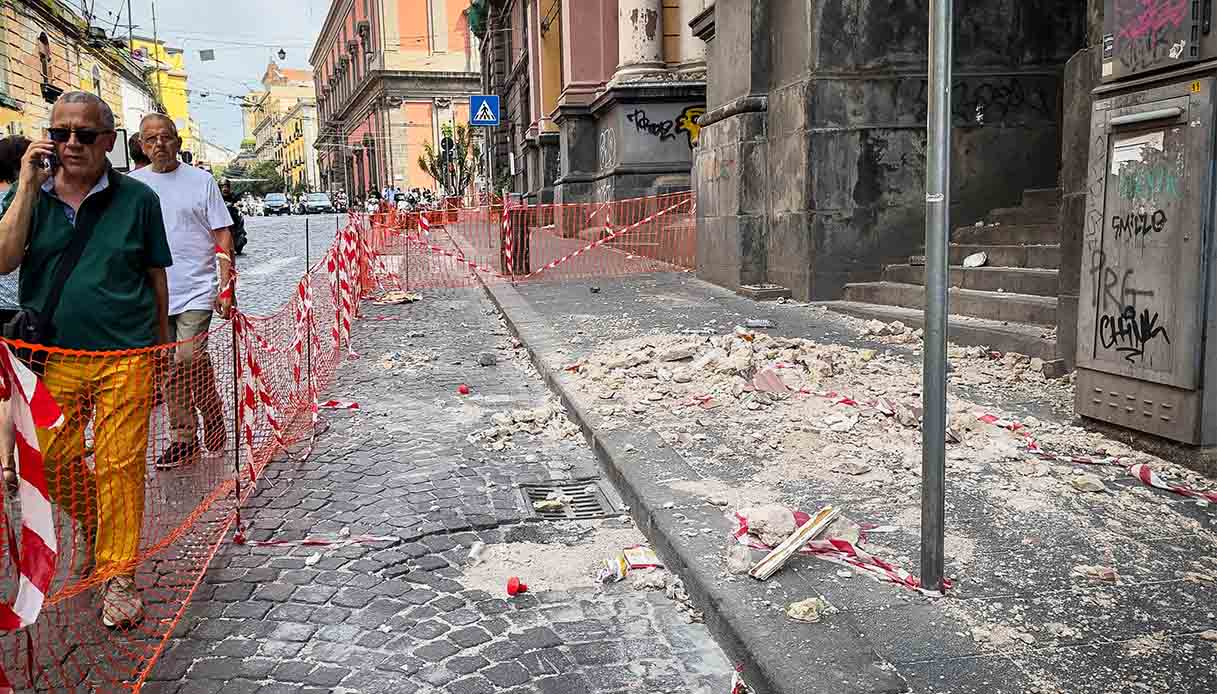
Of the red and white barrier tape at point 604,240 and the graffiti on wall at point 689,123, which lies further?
the graffiti on wall at point 689,123

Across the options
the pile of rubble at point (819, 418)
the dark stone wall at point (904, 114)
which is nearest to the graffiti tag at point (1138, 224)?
the pile of rubble at point (819, 418)

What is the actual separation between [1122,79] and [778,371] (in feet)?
9.34

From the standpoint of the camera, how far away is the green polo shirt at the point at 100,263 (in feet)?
11.5

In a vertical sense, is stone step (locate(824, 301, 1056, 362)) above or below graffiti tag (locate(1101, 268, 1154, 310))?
below

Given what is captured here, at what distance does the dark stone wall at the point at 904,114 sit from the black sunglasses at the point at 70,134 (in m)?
8.27

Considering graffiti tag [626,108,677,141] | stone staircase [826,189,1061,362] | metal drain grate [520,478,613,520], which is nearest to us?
metal drain grate [520,478,613,520]

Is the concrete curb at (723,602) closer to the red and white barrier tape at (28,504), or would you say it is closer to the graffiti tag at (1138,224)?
the red and white barrier tape at (28,504)

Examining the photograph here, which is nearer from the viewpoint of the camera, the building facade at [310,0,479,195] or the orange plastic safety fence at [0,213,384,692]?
the orange plastic safety fence at [0,213,384,692]

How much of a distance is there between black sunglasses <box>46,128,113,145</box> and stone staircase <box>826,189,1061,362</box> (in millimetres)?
5886

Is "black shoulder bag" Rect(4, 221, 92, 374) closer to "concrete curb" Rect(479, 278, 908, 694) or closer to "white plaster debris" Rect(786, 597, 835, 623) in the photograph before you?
"concrete curb" Rect(479, 278, 908, 694)

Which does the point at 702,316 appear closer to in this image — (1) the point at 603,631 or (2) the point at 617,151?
(1) the point at 603,631

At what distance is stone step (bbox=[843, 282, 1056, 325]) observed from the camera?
310 inches

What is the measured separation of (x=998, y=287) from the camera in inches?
348

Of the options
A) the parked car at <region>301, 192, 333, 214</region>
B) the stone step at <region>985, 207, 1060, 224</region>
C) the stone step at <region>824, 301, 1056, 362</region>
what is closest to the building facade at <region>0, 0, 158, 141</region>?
the parked car at <region>301, 192, 333, 214</region>
